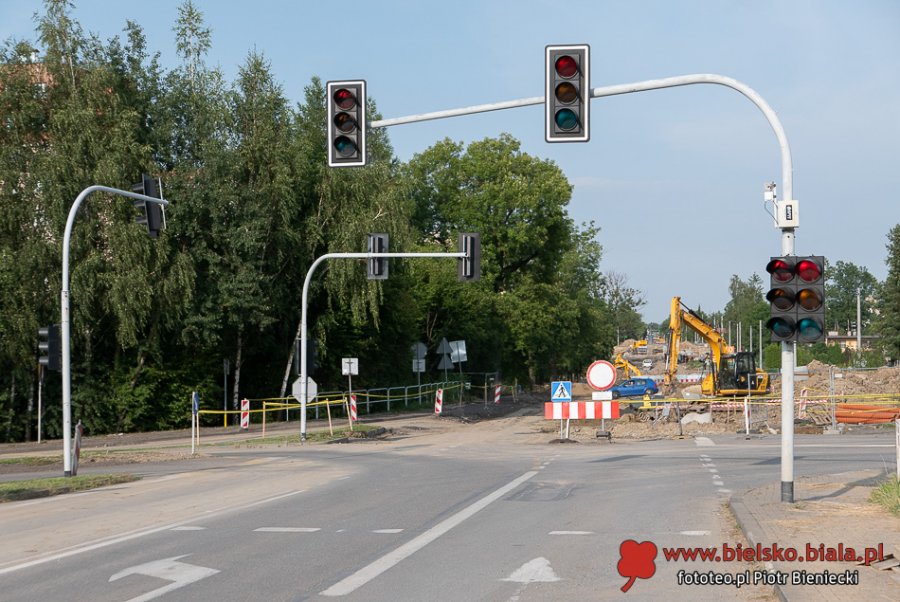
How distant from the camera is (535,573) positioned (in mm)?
9914

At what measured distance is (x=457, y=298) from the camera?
64.7 m

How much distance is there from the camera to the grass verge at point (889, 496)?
42.5 ft

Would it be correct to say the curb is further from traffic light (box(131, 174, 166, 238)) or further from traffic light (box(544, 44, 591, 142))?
traffic light (box(131, 174, 166, 238))

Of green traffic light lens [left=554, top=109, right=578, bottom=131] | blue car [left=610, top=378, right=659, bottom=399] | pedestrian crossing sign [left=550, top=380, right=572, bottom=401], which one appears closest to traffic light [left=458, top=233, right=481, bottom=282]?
pedestrian crossing sign [left=550, top=380, right=572, bottom=401]

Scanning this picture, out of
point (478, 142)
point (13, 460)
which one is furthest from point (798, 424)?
point (478, 142)

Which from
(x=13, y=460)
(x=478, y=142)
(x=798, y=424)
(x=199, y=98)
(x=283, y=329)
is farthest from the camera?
(x=478, y=142)

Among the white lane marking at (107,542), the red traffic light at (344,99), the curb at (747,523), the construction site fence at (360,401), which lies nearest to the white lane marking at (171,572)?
the white lane marking at (107,542)

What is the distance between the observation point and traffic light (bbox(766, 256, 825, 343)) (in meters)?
13.8

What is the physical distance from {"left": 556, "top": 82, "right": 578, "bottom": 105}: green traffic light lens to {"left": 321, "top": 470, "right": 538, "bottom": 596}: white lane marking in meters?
5.53

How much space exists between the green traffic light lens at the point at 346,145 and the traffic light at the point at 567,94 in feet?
8.65

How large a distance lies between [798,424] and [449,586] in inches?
1278

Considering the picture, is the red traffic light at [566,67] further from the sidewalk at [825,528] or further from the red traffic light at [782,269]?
the sidewalk at [825,528]

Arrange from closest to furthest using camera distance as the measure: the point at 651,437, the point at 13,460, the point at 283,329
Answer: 1. the point at 13,460
2. the point at 651,437
3. the point at 283,329

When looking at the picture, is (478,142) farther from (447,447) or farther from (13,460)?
(13,460)
